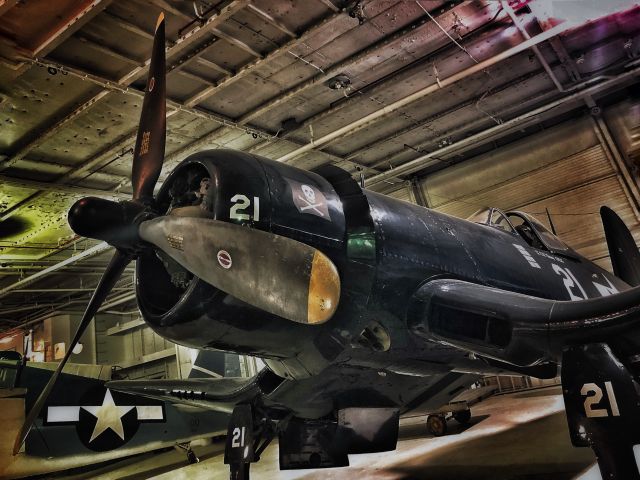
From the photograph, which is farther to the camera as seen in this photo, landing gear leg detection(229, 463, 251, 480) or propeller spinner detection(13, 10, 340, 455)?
landing gear leg detection(229, 463, 251, 480)

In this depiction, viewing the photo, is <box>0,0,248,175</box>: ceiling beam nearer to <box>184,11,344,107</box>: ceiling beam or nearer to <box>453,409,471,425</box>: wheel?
<box>184,11,344,107</box>: ceiling beam

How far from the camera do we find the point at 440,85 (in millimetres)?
8031

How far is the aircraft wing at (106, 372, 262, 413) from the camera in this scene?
14.1 feet

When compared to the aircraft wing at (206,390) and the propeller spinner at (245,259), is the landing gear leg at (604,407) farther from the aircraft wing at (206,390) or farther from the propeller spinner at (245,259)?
the aircraft wing at (206,390)

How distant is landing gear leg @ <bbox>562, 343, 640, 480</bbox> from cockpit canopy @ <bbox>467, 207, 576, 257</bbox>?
92.9 inches

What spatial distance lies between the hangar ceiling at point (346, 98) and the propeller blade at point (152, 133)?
9.52 feet

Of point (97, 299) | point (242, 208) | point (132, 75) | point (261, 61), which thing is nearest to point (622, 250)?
point (261, 61)

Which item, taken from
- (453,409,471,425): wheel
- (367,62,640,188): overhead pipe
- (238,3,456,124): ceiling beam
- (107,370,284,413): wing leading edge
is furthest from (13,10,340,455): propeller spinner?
(367,62,640,188): overhead pipe

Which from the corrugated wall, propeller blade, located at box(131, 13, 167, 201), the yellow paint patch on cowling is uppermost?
the corrugated wall

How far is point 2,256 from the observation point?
41.3ft

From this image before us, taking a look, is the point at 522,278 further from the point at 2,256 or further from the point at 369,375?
the point at 2,256

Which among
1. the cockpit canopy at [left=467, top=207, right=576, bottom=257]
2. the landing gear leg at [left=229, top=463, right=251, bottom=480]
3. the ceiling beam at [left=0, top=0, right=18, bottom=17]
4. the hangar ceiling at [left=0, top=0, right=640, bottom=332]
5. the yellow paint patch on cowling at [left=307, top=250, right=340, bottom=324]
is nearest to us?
the yellow paint patch on cowling at [left=307, top=250, right=340, bottom=324]

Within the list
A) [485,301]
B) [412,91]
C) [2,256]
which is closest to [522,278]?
[485,301]

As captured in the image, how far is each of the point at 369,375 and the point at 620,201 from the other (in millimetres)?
9903
